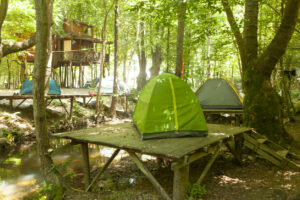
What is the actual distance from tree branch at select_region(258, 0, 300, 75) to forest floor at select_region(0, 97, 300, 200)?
2536 mm

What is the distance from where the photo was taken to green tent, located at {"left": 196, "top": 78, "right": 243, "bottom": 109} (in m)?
10.3

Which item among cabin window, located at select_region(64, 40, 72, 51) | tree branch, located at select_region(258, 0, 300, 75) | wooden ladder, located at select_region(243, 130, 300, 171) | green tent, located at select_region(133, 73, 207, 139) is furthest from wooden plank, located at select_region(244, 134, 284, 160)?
cabin window, located at select_region(64, 40, 72, 51)

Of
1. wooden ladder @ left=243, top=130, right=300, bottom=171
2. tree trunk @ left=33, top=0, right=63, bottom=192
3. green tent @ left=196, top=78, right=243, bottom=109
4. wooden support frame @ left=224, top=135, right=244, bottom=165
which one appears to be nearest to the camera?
tree trunk @ left=33, top=0, right=63, bottom=192

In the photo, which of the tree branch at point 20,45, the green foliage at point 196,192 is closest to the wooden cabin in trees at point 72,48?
the tree branch at point 20,45

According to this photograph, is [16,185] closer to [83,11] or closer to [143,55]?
[143,55]

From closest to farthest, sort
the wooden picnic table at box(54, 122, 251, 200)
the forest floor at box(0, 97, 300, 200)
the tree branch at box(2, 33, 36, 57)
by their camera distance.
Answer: the wooden picnic table at box(54, 122, 251, 200) < the forest floor at box(0, 97, 300, 200) < the tree branch at box(2, 33, 36, 57)

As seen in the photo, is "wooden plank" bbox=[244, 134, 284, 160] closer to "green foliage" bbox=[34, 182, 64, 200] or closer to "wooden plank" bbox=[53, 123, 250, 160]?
"wooden plank" bbox=[53, 123, 250, 160]

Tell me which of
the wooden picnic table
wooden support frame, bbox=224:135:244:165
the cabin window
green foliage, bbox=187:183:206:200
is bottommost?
green foliage, bbox=187:183:206:200

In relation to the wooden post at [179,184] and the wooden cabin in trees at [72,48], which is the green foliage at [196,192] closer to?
the wooden post at [179,184]

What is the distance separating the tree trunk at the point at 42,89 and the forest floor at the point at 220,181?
654 millimetres

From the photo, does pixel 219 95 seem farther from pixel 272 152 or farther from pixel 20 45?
pixel 20 45

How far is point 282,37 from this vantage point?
6.17 meters

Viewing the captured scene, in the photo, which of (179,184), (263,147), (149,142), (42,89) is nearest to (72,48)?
(42,89)

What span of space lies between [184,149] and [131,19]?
801 inches
